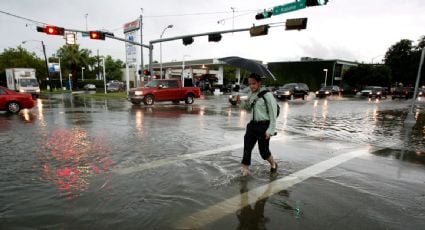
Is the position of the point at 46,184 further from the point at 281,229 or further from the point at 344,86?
the point at 344,86

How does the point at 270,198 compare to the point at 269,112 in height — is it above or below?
below

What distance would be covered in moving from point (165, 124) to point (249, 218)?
8274 millimetres

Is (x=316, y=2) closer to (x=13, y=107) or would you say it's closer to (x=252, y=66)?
(x=252, y=66)

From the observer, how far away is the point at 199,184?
4820mm

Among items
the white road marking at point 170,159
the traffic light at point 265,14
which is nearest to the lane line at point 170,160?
the white road marking at point 170,159

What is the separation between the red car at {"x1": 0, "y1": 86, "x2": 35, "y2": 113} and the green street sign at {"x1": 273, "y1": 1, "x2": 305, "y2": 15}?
14.9m

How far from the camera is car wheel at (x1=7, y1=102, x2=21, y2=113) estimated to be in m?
14.6

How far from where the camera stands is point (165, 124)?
11.6 metres

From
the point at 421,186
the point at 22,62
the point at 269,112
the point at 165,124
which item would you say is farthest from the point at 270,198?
the point at 22,62

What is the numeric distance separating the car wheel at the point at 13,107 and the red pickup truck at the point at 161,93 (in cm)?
718

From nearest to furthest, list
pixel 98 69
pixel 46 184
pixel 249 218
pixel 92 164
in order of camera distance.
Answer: pixel 249 218, pixel 46 184, pixel 92 164, pixel 98 69

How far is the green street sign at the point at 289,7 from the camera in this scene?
16.6m

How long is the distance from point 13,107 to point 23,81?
59.2 ft

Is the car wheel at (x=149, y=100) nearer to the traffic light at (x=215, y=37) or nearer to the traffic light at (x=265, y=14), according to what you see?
the traffic light at (x=215, y=37)
